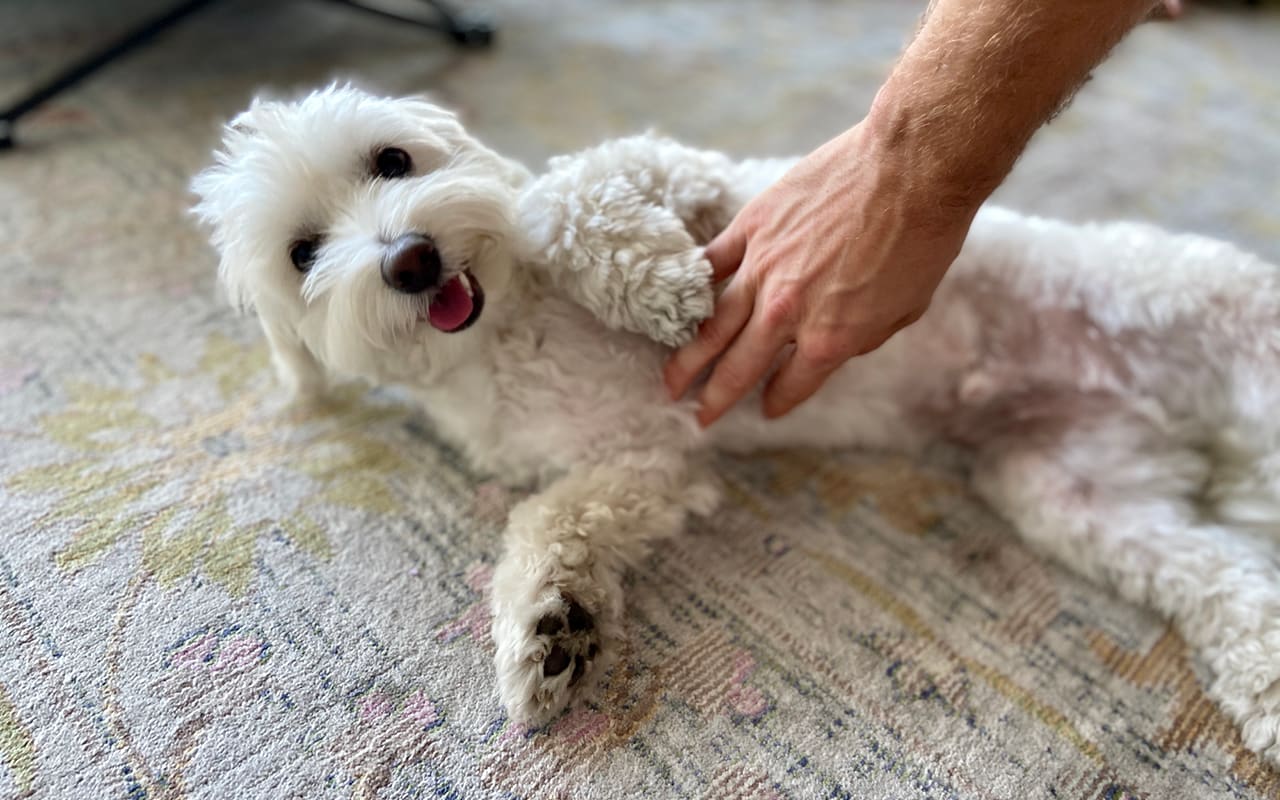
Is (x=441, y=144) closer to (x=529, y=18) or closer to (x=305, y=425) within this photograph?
(x=305, y=425)

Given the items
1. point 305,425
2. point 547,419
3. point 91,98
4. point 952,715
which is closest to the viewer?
point 952,715

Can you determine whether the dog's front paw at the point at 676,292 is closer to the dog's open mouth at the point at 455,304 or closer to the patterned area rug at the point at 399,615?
the dog's open mouth at the point at 455,304

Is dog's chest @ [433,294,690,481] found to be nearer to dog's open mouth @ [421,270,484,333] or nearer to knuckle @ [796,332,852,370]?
dog's open mouth @ [421,270,484,333]

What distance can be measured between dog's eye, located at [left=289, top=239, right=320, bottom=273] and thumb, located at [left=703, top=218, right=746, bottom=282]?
0.56m

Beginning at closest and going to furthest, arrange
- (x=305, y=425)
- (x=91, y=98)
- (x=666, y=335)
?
(x=666, y=335) → (x=305, y=425) → (x=91, y=98)

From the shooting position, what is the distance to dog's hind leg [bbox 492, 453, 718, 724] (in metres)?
1.02

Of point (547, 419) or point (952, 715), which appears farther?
point (547, 419)

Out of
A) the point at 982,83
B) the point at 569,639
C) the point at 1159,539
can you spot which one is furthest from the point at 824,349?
the point at 1159,539

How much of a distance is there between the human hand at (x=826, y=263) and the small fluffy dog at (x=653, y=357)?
0.07 metres

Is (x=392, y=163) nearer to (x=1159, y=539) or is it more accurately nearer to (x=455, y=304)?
(x=455, y=304)

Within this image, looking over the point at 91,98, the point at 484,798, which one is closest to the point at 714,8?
the point at 91,98

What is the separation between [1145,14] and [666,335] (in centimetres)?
71

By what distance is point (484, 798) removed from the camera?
96 centimetres

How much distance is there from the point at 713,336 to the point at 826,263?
0.64 ft
